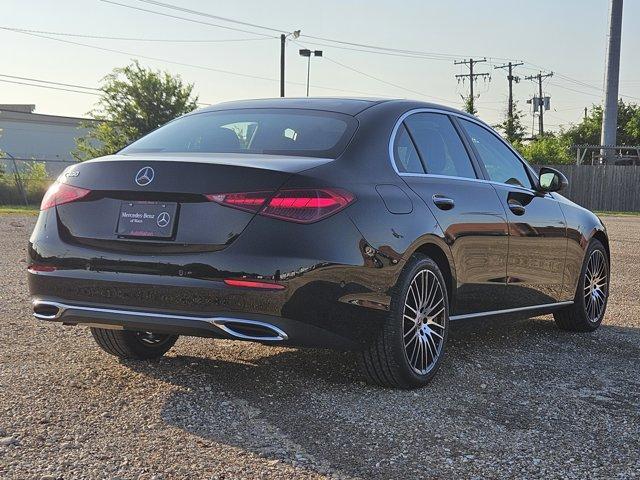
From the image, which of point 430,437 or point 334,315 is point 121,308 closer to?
point 334,315

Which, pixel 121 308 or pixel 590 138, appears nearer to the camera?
pixel 121 308

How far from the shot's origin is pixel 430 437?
12.5 feet

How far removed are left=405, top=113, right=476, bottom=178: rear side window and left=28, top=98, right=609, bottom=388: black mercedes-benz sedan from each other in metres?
0.01

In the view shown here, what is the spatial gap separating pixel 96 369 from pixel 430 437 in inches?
78.6

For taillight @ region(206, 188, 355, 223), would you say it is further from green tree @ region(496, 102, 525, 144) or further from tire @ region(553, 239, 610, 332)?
green tree @ region(496, 102, 525, 144)

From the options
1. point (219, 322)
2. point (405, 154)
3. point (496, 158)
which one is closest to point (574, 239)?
point (496, 158)

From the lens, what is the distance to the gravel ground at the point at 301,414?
3404 millimetres

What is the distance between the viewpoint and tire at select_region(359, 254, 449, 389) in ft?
14.5

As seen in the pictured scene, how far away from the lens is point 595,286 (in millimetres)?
6992

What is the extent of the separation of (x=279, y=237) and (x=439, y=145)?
1.73m

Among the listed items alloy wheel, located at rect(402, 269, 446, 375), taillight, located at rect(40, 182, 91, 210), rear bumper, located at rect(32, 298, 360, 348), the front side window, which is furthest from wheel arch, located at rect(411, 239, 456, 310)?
taillight, located at rect(40, 182, 91, 210)

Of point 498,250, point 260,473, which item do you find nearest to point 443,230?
point 498,250

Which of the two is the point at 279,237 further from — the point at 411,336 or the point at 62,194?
the point at 62,194

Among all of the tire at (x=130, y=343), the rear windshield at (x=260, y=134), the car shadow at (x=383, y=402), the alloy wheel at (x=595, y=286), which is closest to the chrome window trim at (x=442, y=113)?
the rear windshield at (x=260, y=134)
